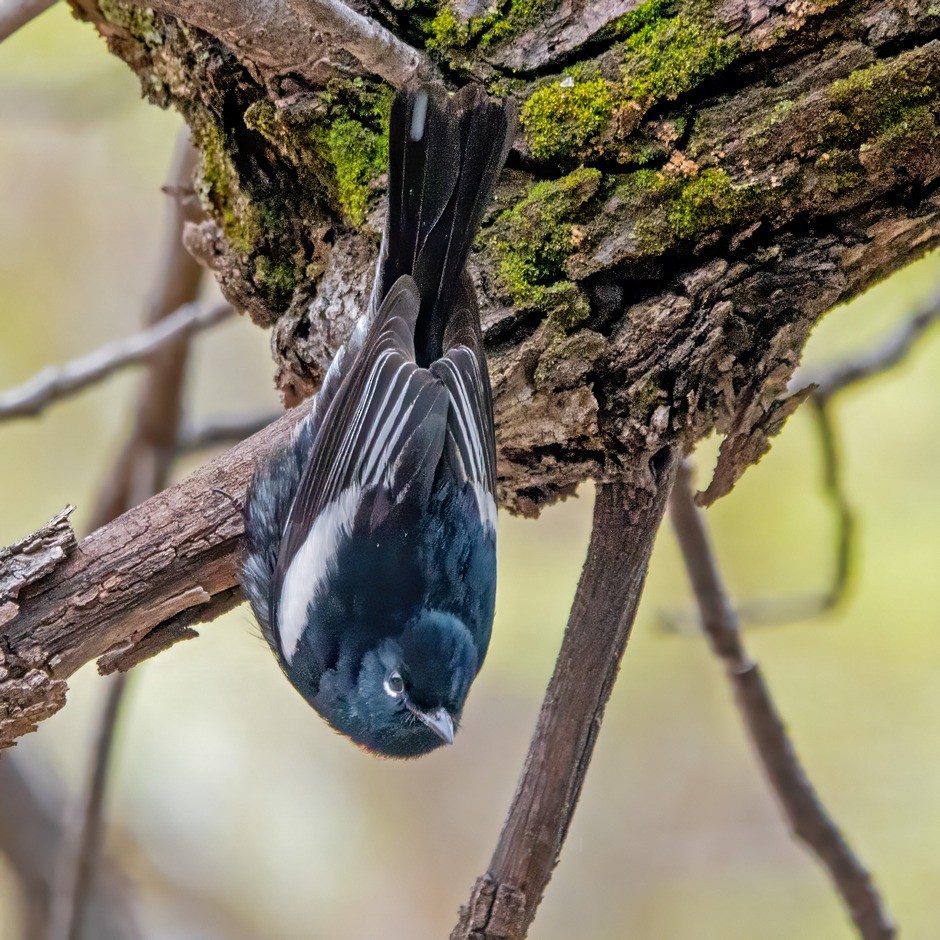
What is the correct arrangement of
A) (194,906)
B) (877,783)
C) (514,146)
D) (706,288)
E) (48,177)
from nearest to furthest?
(706,288), (514,146), (877,783), (194,906), (48,177)

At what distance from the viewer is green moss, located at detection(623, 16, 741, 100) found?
2166 mm

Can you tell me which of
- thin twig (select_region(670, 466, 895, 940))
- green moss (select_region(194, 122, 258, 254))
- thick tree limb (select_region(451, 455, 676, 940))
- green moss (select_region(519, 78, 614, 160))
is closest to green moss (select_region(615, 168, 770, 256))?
green moss (select_region(519, 78, 614, 160))

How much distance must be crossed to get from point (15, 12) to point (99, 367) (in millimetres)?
1541

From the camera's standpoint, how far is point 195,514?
217 cm

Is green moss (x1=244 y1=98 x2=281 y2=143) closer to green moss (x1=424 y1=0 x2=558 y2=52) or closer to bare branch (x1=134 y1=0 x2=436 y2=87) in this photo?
bare branch (x1=134 y1=0 x2=436 y2=87)

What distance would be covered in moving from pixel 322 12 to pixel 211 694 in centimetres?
392

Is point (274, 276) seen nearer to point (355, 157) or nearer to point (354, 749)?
point (355, 157)

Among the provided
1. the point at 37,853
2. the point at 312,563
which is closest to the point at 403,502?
the point at 312,563

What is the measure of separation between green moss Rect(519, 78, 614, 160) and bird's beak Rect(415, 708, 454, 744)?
47.7 inches

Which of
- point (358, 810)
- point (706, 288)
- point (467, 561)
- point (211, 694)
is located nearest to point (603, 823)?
point (358, 810)

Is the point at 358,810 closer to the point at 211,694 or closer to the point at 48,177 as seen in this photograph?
the point at 211,694

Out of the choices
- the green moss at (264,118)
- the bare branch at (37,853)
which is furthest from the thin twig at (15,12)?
the bare branch at (37,853)

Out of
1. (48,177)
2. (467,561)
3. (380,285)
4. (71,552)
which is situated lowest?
(71,552)

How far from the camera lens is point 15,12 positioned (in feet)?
6.30
